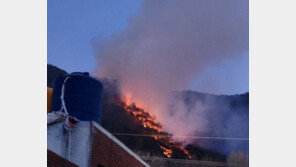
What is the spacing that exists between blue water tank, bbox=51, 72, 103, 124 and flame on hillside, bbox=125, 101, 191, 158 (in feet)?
90.6

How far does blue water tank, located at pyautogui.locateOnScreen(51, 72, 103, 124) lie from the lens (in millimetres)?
8039

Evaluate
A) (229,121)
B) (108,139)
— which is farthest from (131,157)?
(229,121)

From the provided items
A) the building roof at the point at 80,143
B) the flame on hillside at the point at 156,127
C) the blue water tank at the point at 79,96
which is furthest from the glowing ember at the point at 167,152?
the building roof at the point at 80,143

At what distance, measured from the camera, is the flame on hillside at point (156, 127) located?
3686 centimetres

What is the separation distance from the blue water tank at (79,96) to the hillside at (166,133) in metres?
25.2

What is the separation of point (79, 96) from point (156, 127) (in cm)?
3073

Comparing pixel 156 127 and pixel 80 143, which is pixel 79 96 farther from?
pixel 156 127

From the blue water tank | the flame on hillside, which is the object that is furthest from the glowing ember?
the blue water tank
